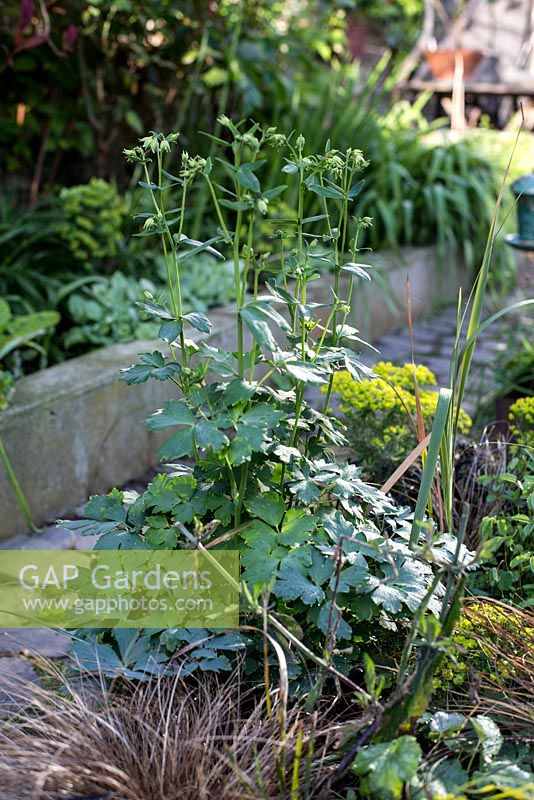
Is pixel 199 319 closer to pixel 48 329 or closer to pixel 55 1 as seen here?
pixel 48 329

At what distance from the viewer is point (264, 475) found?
5.16ft

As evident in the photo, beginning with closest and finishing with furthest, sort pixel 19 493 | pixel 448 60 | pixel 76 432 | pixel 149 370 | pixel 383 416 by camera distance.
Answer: pixel 149 370 → pixel 383 416 → pixel 19 493 → pixel 76 432 → pixel 448 60

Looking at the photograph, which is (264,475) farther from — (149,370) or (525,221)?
(525,221)

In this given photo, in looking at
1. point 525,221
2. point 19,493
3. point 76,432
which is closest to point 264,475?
point 19,493

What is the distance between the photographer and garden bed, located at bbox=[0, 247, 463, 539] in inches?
103

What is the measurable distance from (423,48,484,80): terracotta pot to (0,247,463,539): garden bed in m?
5.78

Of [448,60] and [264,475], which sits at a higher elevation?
[448,60]

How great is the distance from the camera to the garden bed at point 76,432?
2611 mm

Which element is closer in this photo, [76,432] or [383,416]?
[383,416]

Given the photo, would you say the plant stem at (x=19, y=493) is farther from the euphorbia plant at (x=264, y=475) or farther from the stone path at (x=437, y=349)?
the stone path at (x=437, y=349)

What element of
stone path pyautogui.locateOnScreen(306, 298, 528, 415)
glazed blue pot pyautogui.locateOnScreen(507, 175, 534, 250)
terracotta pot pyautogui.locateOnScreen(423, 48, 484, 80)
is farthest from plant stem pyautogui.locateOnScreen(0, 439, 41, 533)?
terracotta pot pyautogui.locateOnScreen(423, 48, 484, 80)

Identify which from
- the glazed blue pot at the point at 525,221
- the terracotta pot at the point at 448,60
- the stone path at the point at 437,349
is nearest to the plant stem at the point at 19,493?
the stone path at the point at 437,349

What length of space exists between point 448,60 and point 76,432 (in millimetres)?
6709

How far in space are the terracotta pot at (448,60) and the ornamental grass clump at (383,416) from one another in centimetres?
667
